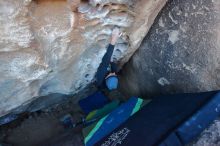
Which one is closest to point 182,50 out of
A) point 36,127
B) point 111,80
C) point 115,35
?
point 115,35

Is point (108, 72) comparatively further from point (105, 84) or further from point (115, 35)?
point (115, 35)

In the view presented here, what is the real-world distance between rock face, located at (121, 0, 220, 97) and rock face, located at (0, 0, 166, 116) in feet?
0.18

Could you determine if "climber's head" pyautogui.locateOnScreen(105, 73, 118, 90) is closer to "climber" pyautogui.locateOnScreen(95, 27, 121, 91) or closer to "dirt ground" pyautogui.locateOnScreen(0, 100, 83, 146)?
"climber" pyautogui.locateOnScreen(95, 27, 121, 91)

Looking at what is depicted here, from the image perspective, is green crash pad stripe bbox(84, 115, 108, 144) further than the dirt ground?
No

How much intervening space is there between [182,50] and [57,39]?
1.42 feet

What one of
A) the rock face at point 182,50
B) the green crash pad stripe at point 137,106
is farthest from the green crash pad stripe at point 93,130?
the rock face at point 182,50

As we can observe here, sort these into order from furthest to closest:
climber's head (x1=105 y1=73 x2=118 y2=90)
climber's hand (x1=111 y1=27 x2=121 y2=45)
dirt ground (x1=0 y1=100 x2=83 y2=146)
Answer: dirt ground (x1=0 y1=100 x2=83 y2=146) → climber's head (x1=105 y1=73 x2=118 y2=90) → climber's hand (x1=111 y1=27 x2=121 y2=45)

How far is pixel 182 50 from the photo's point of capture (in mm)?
1201

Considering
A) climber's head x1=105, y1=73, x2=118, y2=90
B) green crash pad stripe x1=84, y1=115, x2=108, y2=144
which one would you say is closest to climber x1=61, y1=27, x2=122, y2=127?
climber's head x1=105, y1=73, x2=118, y2=90

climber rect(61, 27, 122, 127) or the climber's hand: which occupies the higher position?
the climber's hand

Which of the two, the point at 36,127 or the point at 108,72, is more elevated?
the point at 108,72

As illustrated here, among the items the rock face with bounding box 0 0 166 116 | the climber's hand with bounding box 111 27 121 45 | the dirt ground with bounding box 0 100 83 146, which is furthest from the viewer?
the dirt ground with bounding box 0 100 83 146

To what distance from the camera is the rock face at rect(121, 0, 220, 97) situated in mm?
1083

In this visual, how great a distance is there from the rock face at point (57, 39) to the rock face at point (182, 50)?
56 mm
